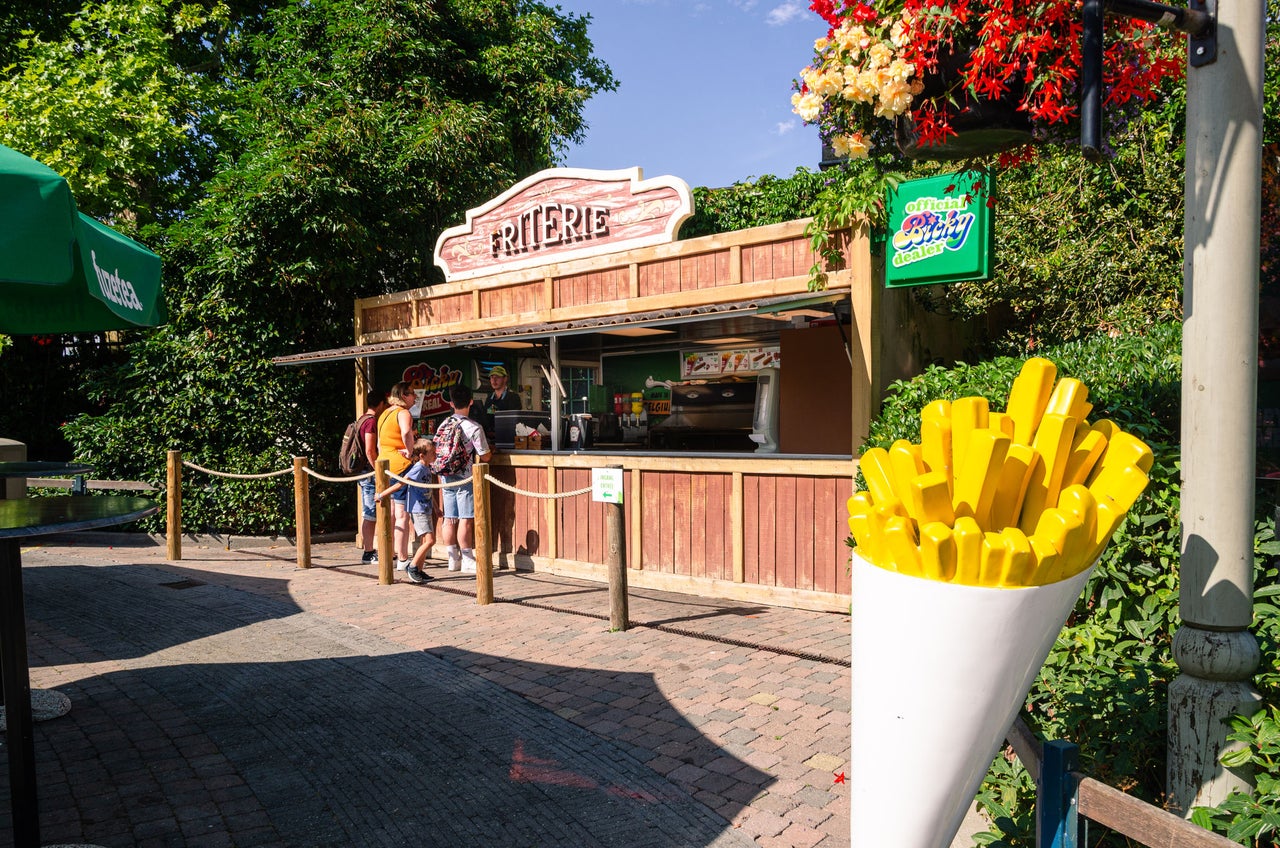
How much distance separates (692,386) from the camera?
31.2 feet

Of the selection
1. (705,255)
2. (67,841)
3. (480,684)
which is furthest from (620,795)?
(705,255)

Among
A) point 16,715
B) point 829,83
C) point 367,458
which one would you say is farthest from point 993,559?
point 367,458

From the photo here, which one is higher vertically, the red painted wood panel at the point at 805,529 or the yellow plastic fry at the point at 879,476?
the yellow plastic fry at the point at 879,476

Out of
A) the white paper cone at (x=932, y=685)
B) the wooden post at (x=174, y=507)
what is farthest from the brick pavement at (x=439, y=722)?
the wooden post at (x=174, y=507)

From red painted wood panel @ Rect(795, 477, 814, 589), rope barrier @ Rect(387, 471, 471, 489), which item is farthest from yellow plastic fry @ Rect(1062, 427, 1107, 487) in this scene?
rope barrier @ Rect(387, 471, 471, 489)

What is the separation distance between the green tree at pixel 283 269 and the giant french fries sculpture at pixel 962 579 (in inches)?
426

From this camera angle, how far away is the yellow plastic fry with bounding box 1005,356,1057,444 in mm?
1605

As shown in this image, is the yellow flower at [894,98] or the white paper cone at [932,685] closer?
the white paper cone at [932,685]

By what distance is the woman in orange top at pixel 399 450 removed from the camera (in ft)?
29.1

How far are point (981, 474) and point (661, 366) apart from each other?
27.2 feet

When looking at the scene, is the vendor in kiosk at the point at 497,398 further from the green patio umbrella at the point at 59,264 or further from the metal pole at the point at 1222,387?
the metal pole at the point at 1222,387

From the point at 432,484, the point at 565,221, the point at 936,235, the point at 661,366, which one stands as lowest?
the point at 432,484

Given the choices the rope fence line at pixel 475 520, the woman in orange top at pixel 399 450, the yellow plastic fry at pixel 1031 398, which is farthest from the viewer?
the woman in orange top at pixel 399 450

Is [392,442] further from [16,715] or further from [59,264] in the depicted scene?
[16,715]
